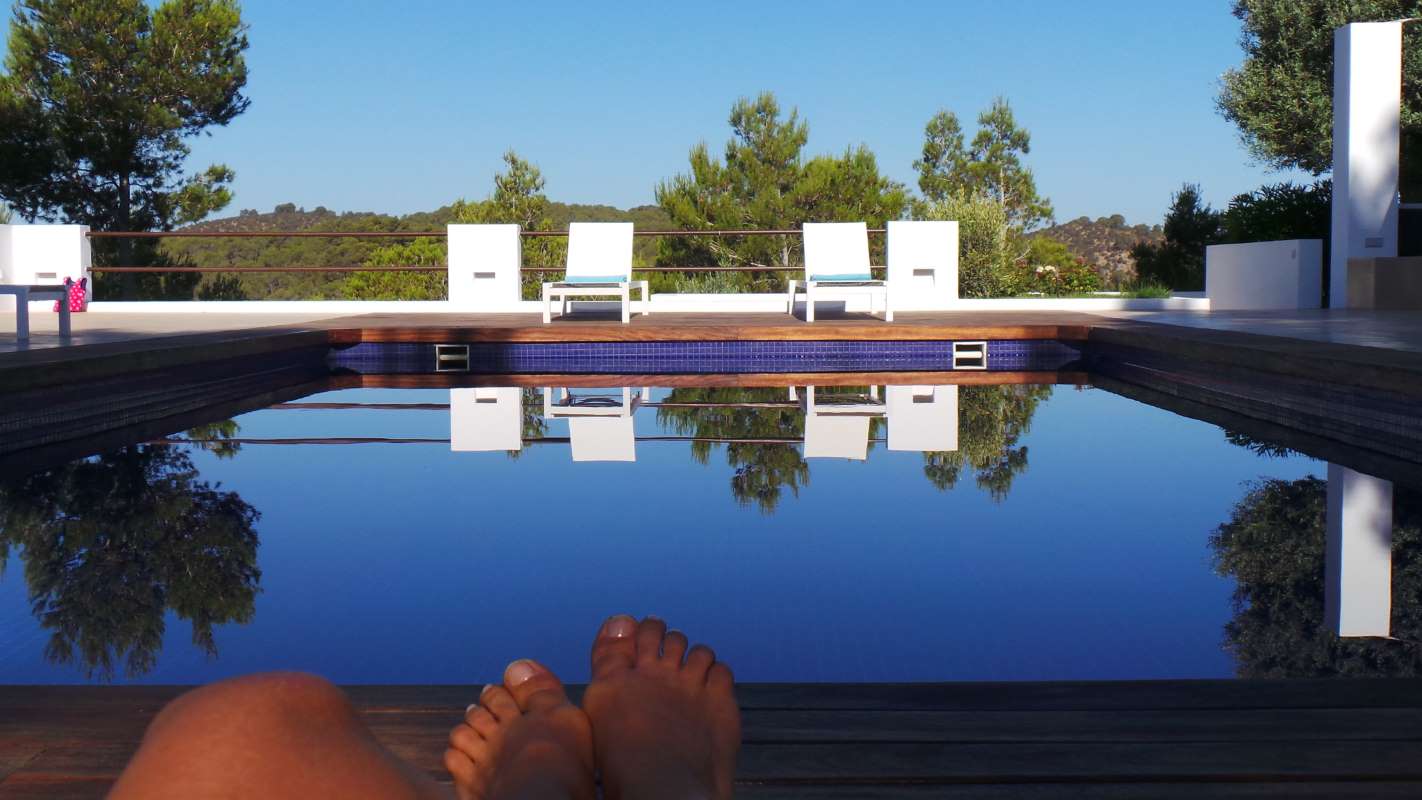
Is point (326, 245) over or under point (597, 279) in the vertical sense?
over

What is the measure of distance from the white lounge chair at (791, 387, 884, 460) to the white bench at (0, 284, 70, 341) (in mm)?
3729

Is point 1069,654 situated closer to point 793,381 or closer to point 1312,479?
→ point 1312,479

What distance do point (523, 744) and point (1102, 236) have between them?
33.0 metres

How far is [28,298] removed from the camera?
6090 mm

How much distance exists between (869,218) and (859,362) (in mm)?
16085

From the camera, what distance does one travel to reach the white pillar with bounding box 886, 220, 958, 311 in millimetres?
9891

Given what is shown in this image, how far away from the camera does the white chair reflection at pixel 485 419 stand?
14.7 ft

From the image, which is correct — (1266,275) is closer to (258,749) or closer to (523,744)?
(523,744)

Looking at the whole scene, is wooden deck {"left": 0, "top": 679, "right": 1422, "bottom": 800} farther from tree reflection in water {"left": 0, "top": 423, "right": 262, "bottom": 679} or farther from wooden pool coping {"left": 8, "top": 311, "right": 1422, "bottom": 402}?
wooden pool coping {"left": 8, "top": 311, "right": 1422, "bottom": 402}

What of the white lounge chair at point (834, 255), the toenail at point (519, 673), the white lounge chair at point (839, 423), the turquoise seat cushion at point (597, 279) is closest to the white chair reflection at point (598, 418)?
the white lounge chair at point (839, 423)

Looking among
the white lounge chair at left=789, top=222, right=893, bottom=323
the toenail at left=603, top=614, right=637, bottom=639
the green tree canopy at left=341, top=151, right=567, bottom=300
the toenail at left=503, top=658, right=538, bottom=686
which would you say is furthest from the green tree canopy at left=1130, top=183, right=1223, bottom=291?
the toenail at left=503, top=658, right=538, bottom=686

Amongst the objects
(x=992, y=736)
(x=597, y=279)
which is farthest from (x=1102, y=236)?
(x=992, y=736)

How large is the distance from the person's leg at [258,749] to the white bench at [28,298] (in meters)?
6.16

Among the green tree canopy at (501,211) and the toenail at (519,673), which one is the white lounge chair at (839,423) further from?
the green tree canopy at (501,211)
